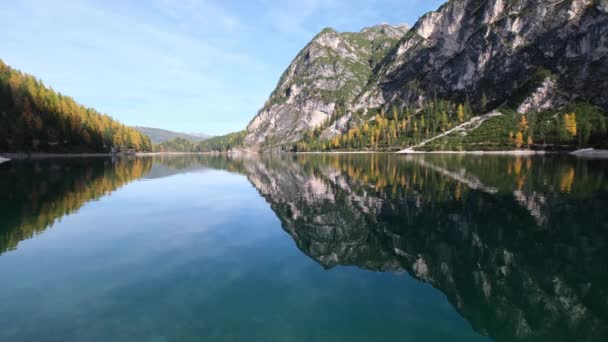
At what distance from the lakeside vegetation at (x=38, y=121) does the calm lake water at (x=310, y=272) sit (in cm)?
14098

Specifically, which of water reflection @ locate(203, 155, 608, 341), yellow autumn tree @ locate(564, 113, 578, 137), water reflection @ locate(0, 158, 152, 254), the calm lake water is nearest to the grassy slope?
yellow autumn tree @ locate(564, 113, 578, 137)

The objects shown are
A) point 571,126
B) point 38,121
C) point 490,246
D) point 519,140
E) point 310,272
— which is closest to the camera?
point 310,272

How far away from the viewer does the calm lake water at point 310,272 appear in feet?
33.9

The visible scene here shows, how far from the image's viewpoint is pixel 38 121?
13925 centimetres

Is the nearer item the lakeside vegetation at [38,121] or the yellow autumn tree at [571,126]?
the lakeside vegetation at [38,121]

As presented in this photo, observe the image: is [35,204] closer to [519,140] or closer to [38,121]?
[38,121]

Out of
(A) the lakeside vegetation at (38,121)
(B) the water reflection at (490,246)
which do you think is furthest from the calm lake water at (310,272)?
(A) the lakeside vegetation at (38,121)

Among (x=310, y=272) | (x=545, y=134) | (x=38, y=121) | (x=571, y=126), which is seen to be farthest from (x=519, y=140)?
(x=38, y=121)

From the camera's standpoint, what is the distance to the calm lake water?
10344mm

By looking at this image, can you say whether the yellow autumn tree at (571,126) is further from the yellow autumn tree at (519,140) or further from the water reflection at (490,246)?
the water reflection at (490,246)

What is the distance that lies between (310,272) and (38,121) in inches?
7061

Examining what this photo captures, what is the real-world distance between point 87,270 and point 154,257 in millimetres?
3241

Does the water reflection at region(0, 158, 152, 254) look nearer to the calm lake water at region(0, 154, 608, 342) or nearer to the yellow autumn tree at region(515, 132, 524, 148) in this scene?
the calm lake water at region(0, 154, 608, 342)

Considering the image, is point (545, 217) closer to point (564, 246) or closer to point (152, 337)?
point (564, 246)
